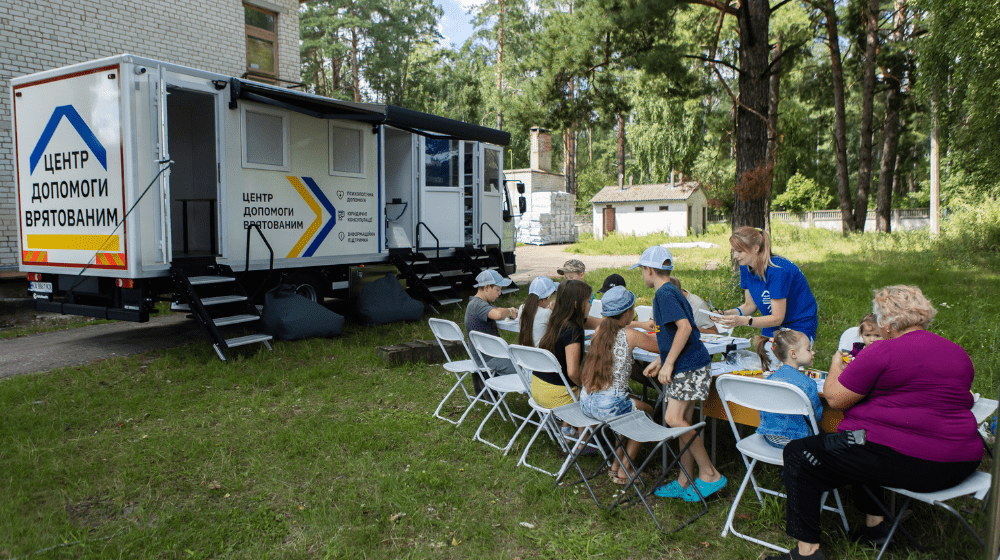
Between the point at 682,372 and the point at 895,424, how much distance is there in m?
1.07

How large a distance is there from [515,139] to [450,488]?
38882mm

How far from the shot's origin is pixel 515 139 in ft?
135

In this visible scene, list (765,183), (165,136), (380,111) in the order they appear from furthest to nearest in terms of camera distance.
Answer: (765,183) < (380,111) < (165,136)

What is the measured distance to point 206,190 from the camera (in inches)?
336

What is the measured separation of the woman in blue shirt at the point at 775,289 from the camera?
156 inches

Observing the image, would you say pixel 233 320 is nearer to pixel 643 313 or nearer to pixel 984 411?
pixel 643 313

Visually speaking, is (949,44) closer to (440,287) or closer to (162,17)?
(440,287)

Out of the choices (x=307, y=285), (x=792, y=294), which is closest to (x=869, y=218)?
(x=307, y=285)

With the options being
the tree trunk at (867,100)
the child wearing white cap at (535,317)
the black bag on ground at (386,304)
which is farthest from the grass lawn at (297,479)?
the tree trunk at (867,100)

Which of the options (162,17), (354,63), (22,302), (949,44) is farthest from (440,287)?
(354,63)

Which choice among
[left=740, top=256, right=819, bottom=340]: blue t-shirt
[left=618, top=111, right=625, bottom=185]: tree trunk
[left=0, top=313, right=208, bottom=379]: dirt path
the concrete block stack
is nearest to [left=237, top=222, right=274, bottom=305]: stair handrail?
[left=0, top=313, right=208, bottom=379]: dirt path

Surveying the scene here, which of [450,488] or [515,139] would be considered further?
[515,139]

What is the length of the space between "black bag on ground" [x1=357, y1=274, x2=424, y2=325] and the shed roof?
25.4 meters

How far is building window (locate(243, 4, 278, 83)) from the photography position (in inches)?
522
